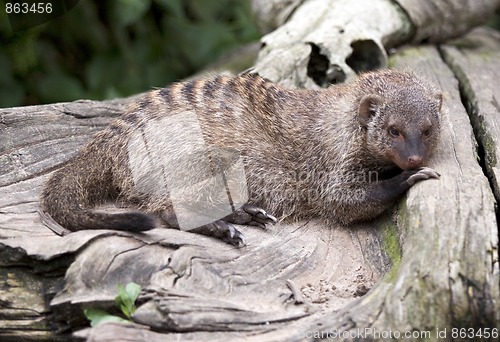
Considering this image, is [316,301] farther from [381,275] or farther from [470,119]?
[470,119]

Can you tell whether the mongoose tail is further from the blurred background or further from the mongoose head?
the blurred background

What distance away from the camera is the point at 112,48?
567cm

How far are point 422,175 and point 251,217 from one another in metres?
0.76

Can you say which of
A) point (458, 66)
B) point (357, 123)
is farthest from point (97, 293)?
point (458, 66)

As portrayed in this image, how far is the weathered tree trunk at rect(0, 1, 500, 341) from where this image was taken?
2.21 meters

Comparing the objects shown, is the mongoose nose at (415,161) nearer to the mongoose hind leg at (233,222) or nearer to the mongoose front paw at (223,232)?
the mongoose hind leg at (233,222)

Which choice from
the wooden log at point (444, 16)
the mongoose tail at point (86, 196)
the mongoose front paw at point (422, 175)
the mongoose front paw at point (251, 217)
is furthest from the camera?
the wooden log at point (444, 16)

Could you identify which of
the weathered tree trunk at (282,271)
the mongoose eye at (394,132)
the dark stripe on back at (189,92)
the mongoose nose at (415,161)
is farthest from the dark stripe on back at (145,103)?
the mongoose nose at (415,161)

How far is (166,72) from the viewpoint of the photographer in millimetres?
5957

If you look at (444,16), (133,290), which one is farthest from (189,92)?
(444,16)

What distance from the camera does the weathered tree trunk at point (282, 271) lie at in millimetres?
2213

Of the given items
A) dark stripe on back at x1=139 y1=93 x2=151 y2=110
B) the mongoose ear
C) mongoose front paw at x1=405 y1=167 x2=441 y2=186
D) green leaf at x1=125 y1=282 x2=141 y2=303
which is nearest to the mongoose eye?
the mongoose ear

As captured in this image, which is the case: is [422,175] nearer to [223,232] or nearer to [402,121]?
[402,121]

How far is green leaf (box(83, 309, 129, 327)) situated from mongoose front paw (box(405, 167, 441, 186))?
4.16 feet
